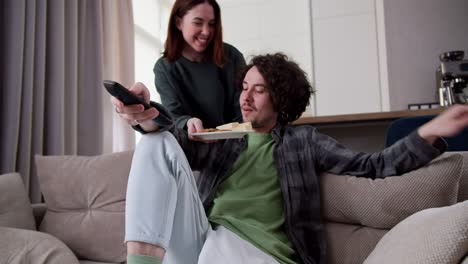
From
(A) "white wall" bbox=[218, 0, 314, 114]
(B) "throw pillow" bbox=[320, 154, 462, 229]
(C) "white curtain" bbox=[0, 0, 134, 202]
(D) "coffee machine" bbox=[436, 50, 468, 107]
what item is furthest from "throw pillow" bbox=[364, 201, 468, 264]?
(A) "white wall" bbox=[218, 0, 314, 114]

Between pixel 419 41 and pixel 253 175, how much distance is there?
116 inches

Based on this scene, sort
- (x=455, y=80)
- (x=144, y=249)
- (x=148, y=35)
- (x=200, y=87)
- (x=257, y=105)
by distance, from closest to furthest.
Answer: (x=144, y=249), (x=257, y=105), (x=200, y=87), (x=455, y=80), (x=148, y=35)

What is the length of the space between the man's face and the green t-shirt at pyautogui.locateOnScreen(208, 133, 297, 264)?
67 mm

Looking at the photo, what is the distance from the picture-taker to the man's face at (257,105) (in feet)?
4.72

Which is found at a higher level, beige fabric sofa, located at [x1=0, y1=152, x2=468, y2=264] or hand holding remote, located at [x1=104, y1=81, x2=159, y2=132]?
hand holding remote, located at [x1=104, y1=81, x2=159, y2=132]

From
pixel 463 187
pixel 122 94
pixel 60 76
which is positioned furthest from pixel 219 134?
pixel 60 76

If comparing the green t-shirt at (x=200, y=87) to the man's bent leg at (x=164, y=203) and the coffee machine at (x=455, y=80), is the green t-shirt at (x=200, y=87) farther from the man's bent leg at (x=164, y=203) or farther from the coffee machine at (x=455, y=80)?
the coffee machine at (x=455, y=80)

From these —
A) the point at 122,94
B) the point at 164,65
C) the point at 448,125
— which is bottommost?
the point at 448,125

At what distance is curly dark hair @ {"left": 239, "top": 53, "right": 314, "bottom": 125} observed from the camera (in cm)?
147

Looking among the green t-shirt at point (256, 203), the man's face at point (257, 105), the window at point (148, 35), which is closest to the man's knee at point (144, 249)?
the green t-shirt at point (256, 203)

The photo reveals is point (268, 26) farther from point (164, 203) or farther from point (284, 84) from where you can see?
point (164, 203)

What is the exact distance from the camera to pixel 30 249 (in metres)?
1.36

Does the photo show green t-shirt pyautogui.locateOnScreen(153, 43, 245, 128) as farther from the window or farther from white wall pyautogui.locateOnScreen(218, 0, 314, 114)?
white wall pyautogui.locateOnScreen(218, 0, 314, 114)

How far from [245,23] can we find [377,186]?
3.75 metres
